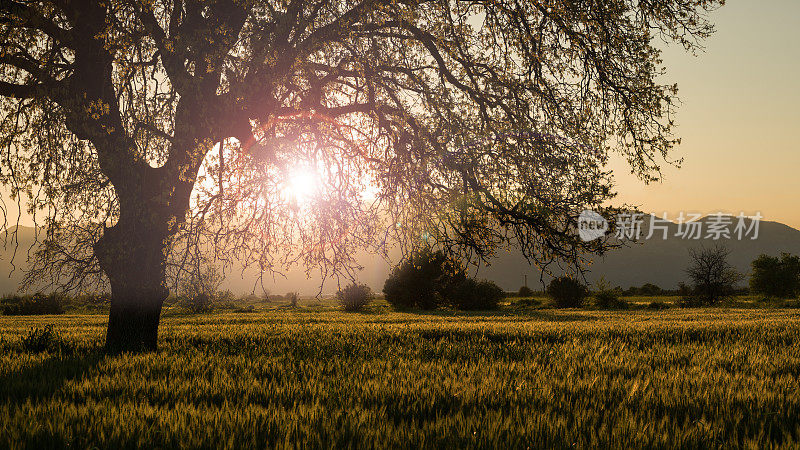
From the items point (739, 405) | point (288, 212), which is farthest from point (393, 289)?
point (739, 405)

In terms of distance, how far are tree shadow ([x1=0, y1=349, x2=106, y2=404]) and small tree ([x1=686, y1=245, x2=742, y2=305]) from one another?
5964 centimetres

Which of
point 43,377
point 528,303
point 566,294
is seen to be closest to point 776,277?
point 566,294

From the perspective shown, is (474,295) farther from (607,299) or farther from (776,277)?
(776,277)

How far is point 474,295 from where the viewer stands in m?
48.6

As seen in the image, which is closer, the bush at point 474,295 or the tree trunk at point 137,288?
the tree trunk at point 137,288

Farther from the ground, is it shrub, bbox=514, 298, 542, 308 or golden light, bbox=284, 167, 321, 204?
golden light, bbox=284, 167, 321, 204

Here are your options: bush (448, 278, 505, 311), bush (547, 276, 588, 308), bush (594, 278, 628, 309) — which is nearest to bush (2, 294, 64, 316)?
bush (448, 278, 505, 311)

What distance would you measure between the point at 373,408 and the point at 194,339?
29.5ft

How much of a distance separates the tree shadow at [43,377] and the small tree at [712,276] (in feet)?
196

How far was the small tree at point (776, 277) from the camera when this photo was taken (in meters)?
61.7

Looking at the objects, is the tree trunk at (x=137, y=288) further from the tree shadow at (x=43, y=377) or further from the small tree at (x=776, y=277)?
the small tree at (x=776, y=277)

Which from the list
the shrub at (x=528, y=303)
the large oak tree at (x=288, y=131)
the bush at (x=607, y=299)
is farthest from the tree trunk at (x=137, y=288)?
the shrub at (x=528, y=303)

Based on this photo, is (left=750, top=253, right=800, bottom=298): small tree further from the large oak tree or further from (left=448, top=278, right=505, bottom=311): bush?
the large oak tree

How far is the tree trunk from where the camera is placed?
367 inches
